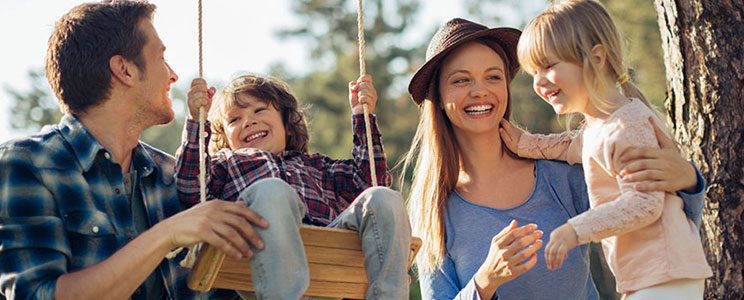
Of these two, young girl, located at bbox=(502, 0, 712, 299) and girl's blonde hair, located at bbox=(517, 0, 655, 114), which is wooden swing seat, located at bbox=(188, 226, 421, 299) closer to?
young girl, located at bbox=(502, 0, 712, 299)

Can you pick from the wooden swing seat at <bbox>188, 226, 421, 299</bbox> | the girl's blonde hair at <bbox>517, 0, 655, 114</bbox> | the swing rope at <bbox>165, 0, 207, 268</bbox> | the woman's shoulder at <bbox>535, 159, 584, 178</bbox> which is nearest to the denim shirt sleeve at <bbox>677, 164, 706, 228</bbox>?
the girl's blonde hair at <bbox>517, 0, 655, 114</bbox>

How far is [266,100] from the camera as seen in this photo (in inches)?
159

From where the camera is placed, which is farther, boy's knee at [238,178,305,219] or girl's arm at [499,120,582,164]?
girl's arm at [499,120,582,164]

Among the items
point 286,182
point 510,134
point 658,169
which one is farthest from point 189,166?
point 658,169

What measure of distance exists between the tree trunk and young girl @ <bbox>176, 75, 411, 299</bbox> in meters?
1.38

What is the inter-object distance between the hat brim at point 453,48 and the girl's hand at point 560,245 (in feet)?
4.16

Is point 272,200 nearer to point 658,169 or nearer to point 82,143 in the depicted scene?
point 82,143

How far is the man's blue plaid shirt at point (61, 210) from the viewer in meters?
2.83

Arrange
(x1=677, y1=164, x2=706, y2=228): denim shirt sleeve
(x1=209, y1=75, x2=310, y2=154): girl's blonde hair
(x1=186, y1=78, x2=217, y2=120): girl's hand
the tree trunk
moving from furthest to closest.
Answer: (x1=209, y1=75, x2=310, y2=154): girl's blonde hair < the tree trunk < (x1=186, y1=78, x2=217, y2=120): girl's hand < (x1=677, y1=164, x2=706, y2=228): denim shirt sleeve

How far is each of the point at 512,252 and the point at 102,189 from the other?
1528 mm

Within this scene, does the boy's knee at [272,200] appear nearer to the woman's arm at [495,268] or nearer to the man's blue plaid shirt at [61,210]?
the man's blue plaid shirt at [61,210]

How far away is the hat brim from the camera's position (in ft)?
12.5

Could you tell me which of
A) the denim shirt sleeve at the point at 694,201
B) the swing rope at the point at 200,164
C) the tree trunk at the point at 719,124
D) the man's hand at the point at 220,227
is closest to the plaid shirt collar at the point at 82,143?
the swing rope at the point at 200,164

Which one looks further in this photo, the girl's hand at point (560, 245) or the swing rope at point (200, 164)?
the swing rope at point (200, 164)
